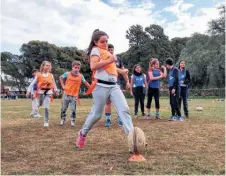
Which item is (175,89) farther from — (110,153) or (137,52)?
(137,52)

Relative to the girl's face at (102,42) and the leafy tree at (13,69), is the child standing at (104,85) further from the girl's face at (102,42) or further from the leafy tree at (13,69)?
the leafy tree at (13,69)

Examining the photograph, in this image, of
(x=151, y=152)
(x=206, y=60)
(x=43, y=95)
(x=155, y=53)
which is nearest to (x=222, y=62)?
(x=206, y=60)

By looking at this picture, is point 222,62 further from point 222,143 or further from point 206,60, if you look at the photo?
point 222,143

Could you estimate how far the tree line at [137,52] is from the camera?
52.0 meters

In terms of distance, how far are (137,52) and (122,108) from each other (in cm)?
6680

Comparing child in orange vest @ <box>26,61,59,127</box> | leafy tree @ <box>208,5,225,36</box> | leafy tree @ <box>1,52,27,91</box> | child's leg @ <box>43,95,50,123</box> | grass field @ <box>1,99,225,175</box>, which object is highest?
leafy tree @ <box>208,5,225,36</box>

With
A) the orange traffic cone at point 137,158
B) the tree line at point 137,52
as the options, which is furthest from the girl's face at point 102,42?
the tree line at point 137,52

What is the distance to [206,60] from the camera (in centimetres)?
4872

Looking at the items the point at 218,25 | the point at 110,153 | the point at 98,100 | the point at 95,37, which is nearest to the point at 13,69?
the point at 218,25

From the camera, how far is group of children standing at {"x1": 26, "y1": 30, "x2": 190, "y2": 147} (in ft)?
18.3

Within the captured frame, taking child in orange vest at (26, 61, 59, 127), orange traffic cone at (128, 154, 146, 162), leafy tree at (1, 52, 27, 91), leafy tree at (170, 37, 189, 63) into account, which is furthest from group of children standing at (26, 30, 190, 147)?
leafy tree at (170, 37, 189, 63)

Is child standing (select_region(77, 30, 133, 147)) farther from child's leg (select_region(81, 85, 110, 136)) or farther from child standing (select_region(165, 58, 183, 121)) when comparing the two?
child standing (select_region(165, 58, 183, 121))

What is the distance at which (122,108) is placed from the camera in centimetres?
548

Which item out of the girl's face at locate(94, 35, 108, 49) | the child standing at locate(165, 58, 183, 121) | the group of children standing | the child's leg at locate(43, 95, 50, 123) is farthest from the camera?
the child standing at locate(165, 58, 183, 121)
